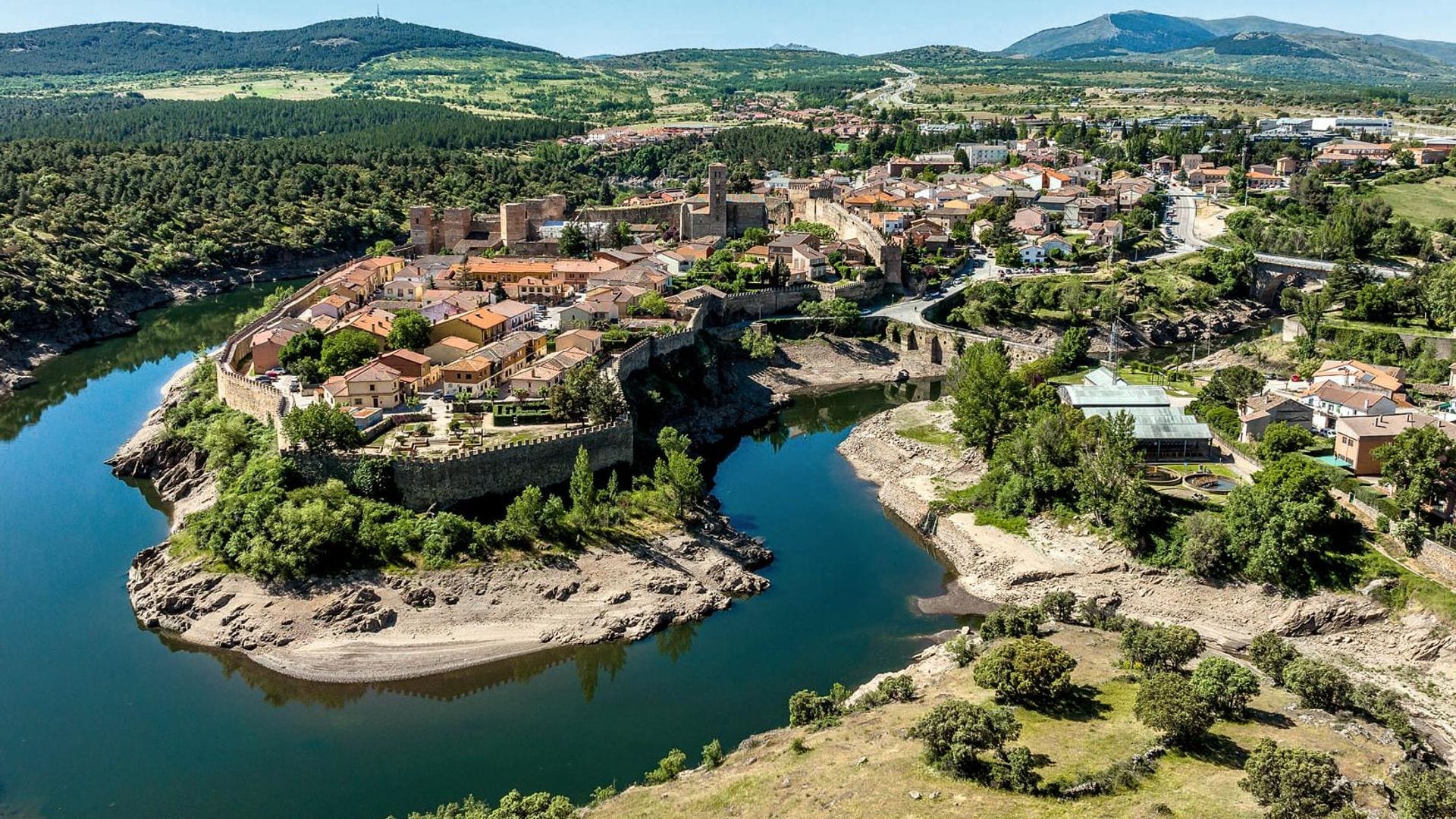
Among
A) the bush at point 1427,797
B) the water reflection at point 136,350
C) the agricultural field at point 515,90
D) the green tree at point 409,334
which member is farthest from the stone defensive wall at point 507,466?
the agricultural field at point 515,90

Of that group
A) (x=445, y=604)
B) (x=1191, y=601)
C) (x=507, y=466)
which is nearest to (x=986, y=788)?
(x=1191, y=601)

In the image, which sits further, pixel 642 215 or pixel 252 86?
pixel 252 86

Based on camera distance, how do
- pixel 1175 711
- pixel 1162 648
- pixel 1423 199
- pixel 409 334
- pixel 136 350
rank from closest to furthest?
pixel 1175 711 → pixel 1162 648 → pixel 409 334 → pixel 136 350 → pixel 1423 199

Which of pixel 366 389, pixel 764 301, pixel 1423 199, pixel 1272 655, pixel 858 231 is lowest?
pixel 1272 655

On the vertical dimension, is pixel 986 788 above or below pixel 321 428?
below

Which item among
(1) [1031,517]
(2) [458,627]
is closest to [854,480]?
(1) [1031,517]

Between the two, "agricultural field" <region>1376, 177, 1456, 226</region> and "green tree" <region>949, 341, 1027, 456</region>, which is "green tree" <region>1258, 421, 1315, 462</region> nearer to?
"green tree" <region>949, 341, 1027, 456</region>

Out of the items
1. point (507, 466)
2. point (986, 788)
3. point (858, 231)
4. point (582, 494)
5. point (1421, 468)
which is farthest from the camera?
point (858, 231)

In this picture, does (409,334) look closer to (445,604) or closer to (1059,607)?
(445,604)
